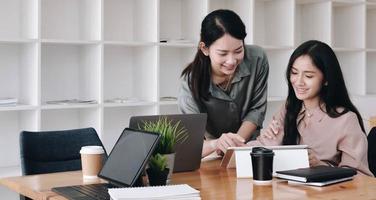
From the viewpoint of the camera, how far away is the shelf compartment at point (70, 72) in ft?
12.4

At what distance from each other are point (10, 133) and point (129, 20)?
114cm

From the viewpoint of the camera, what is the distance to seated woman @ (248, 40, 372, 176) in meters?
2.25

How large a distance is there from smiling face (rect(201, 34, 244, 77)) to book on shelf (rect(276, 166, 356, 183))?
73cm

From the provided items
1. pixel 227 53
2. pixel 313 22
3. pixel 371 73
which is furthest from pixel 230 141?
pixel 371 73

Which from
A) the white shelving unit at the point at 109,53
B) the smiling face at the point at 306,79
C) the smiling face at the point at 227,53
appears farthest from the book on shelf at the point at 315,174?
the white shelving unit at the point at 109,53

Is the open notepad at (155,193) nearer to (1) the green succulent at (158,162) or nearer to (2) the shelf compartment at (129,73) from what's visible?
(1) the green succulent at (158,162)

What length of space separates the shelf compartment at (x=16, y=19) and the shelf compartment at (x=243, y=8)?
136 centimetres

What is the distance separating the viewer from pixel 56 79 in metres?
3.86

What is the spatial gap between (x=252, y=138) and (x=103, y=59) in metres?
1.36

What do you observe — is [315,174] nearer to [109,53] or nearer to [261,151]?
[261,151]

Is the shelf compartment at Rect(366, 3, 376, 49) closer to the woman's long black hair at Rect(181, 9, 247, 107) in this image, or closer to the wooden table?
the woman's long black hair at Rect(181, 9, 247, 107)

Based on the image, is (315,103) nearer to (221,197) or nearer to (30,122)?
(221,197)

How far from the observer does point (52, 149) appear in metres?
2.60

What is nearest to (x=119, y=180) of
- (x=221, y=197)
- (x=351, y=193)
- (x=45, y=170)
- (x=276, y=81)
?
(x=221, y=197)
